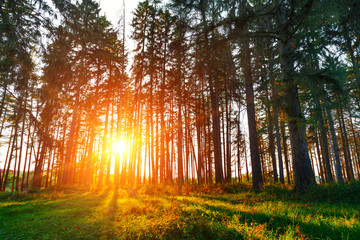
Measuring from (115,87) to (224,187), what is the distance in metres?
14.1

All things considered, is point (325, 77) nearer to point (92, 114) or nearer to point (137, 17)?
point (137, 17)

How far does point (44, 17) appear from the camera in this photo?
24.7 ft

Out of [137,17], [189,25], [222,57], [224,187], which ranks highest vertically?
[137,17]

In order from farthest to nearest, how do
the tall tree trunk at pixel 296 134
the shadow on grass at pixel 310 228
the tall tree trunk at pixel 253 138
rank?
the tall tree trunk at pixel 253 138 < the tall tree trunk at pixel 296 134 < the shadow on grass at pixel 310 228

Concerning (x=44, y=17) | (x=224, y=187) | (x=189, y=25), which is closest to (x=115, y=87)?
(x=44, y=17)

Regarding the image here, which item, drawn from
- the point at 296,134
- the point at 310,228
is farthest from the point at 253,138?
the point at 310,228

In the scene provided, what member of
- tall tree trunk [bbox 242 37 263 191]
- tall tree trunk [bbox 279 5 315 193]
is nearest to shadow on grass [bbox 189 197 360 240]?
tall tree trunk [bbox 279 5 315 193]

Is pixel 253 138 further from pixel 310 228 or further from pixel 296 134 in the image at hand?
pixel 310 228

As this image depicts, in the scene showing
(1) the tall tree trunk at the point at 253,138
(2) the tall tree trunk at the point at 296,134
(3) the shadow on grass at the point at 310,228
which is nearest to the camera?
(3) the shadow on grass at the point at 310,228

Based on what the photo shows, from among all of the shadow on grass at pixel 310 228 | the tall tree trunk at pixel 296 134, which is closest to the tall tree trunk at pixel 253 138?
the tall tree trunk at pixel 296 134

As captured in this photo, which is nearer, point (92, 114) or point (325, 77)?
point (325, 77)

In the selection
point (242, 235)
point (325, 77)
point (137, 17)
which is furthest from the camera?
point (137, 17)

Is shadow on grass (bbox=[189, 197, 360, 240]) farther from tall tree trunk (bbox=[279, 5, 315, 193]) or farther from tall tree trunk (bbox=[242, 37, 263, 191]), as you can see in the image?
tall tree trunk (bbox=[242, 37, 263, 191])

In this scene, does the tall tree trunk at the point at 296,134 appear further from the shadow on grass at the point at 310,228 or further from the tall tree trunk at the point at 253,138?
the shadow on grass at the point at 310,228
